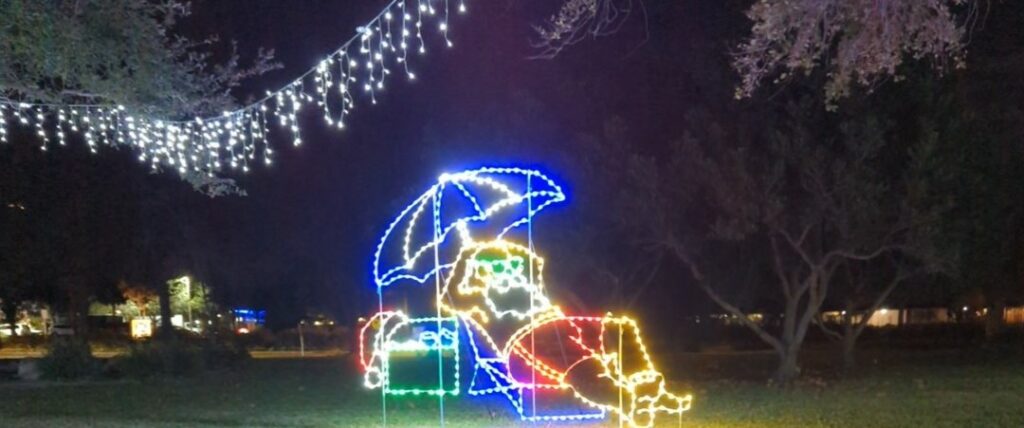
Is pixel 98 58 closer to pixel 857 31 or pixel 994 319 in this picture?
pixel 857 31

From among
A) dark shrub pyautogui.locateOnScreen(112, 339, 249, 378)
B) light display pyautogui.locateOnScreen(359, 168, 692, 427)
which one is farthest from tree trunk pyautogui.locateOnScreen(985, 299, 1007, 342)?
dark shrub pyautogui.locateOnScreen(112, 339, 249, 378)

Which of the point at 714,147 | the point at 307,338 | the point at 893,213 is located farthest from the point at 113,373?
the point at 307,338

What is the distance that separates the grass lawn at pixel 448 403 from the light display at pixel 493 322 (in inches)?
24.3

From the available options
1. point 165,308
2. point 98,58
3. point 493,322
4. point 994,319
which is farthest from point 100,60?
point 994,319

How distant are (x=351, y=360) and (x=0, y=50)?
21.2 metres

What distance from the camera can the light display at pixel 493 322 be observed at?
13.5 metres

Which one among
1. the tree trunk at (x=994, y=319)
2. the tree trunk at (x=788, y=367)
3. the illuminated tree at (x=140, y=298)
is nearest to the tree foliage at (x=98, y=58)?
the tree trunk at (x=788, y=367)

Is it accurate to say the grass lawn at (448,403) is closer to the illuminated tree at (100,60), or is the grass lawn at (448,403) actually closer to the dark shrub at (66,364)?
the dark shrub at (66,364)

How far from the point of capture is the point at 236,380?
2425 cm

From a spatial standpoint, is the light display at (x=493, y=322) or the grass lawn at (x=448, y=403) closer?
the light display at (x=493, y=322)

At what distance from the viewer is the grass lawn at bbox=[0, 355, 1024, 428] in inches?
593

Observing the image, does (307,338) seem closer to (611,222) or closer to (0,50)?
(611,222)

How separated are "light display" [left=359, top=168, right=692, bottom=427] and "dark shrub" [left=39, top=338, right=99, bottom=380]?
20.2 feet

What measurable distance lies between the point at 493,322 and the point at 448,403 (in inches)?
204
